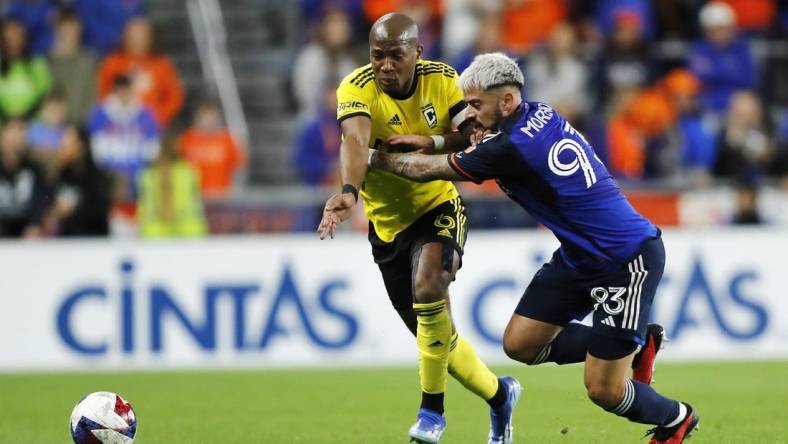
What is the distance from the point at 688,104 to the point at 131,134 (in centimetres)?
633

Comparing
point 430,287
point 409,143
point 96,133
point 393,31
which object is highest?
point 393,31

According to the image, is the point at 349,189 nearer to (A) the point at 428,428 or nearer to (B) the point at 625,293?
(A) the point at 428,428

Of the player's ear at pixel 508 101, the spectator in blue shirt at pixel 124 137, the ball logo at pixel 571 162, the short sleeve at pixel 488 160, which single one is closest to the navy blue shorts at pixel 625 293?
the ball logo at pixel 571 162

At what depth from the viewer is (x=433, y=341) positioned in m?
8.00

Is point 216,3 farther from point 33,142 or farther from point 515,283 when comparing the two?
point 515,283

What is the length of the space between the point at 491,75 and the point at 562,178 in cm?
63

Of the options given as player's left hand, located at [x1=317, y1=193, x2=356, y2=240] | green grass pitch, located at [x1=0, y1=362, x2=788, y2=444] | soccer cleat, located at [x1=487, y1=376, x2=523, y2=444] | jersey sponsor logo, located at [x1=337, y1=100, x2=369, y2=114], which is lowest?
green grass pitch, located at [x1=0, y1=362, x2=788, y2=444]

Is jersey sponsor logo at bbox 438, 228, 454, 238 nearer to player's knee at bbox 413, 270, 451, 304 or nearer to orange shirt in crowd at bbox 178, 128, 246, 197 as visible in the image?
player's knee at bbox 413, 270, 451, 304

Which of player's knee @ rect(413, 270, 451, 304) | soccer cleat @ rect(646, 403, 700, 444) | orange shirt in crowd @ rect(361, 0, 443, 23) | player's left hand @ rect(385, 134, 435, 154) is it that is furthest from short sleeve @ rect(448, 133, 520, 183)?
orange shirt in crowd @ rect(361, 0, 443, 23)

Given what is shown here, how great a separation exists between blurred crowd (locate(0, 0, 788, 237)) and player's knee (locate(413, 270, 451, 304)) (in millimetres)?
7424

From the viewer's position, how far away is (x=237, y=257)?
14.0 m

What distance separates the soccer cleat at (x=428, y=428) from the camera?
7.84 m

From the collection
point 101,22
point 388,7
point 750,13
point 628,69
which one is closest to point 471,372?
point 628,69

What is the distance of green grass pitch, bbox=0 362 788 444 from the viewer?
28.2 ft
